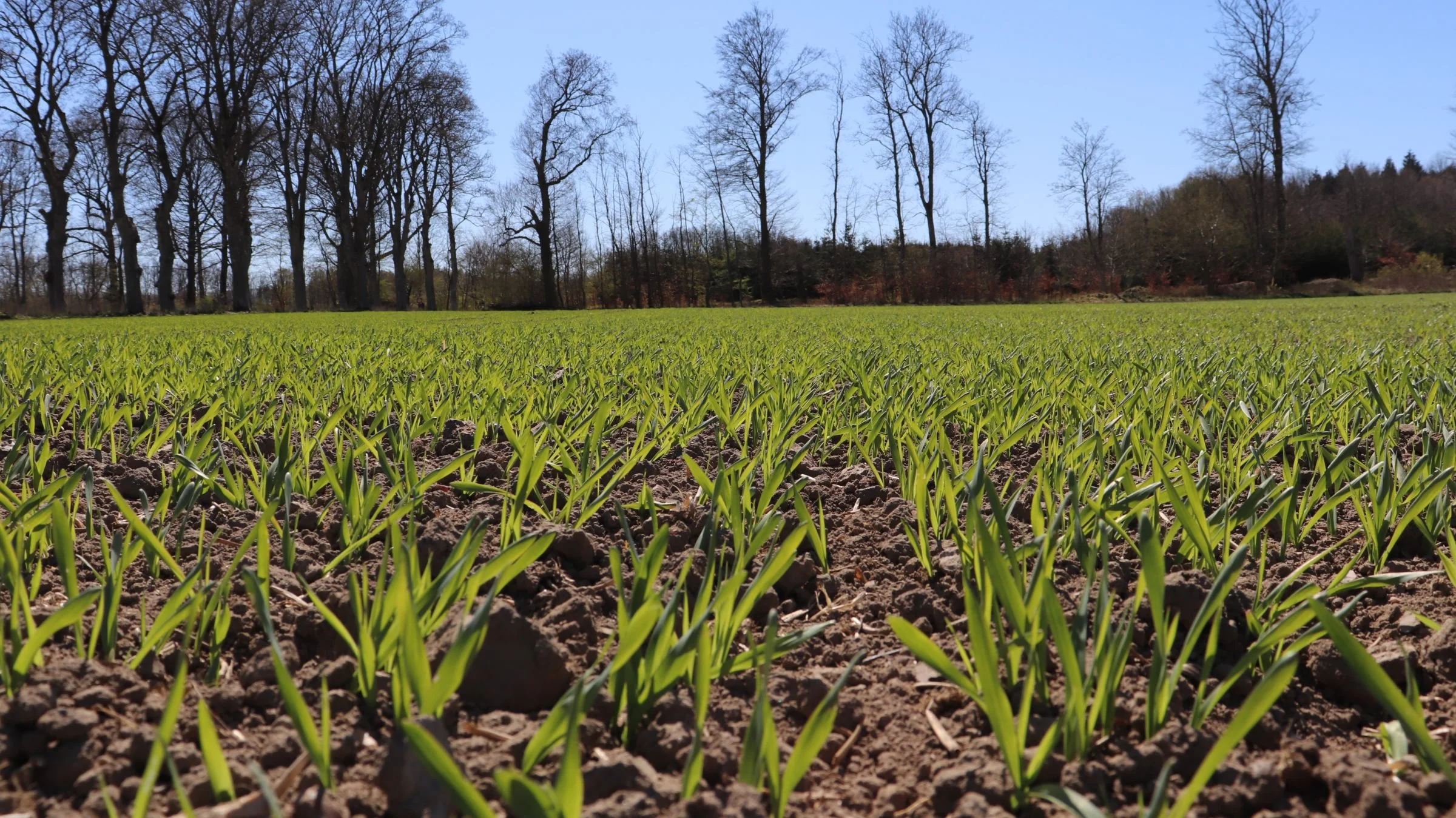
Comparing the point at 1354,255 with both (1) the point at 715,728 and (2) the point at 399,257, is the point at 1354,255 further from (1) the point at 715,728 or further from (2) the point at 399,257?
(1) the point at 715,728

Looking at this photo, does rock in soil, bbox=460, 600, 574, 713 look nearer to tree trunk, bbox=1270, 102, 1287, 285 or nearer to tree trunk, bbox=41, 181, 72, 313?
tree trunk, bbox=41, 181, 72, 313

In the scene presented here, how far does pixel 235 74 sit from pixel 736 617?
91.2 feet

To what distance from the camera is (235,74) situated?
919 inches

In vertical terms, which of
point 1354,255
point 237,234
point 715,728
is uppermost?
point 237,234

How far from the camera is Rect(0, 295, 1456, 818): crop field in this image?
2.49 ft

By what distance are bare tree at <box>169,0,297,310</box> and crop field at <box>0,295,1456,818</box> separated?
2465cm

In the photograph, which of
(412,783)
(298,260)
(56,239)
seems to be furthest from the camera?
(298,260)

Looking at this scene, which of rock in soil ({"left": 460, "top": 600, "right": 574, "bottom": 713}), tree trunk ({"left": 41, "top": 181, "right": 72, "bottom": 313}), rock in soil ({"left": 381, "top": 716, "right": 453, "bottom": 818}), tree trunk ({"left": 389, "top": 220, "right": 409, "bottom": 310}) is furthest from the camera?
tree trunk ({"left": 389, "top": 220, "right": 409, "bottom": 310})

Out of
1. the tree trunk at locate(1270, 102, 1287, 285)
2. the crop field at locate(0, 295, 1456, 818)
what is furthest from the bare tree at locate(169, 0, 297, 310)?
the tree trunk at locate(1270, 102, 1287, 285)

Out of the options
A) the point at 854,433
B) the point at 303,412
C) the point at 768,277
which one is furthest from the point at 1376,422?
the point at 768,277

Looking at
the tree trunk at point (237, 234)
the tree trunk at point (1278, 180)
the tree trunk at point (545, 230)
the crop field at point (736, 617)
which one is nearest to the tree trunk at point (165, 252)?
the tree trunk at point (237, 234)

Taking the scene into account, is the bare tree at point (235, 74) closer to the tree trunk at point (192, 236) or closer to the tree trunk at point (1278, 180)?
the tree trunk at point (192, 236)

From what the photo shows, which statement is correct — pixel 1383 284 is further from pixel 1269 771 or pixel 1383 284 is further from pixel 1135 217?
pixel 1269 771

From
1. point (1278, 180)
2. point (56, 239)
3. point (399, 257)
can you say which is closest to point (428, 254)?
point (399, 257)
